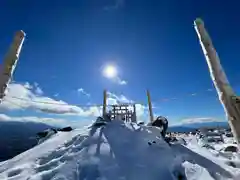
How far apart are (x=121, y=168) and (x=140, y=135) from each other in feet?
7.73

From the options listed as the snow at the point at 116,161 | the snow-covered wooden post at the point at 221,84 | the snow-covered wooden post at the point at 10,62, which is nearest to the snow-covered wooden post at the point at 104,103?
the snow at the point at 116,161

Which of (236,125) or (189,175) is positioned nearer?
(236,125)

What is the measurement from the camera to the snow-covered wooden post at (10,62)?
12.7ft

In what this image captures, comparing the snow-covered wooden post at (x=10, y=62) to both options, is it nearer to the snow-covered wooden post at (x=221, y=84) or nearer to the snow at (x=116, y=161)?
the snow at (x=116, y=161)

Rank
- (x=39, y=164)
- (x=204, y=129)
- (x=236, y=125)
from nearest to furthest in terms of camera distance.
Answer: (x=236, y=125) → (x=39, y=164) → (x=204, y=129)

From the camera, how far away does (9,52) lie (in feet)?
14.0

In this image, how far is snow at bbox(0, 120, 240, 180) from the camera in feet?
21.6

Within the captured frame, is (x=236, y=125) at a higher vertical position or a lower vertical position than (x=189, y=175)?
higher

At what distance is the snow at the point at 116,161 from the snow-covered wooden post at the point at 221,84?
12.6ft

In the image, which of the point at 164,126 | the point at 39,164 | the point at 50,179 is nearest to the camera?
the point at 50,179

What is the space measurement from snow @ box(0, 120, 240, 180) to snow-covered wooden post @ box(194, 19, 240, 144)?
3829 millimetres

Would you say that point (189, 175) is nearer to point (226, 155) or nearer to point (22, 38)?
point (226, 155)

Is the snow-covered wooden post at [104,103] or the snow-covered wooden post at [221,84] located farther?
the snow-covered wooden post at [104,103]

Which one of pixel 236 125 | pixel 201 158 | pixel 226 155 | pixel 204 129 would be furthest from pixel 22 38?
pixel 204 129
